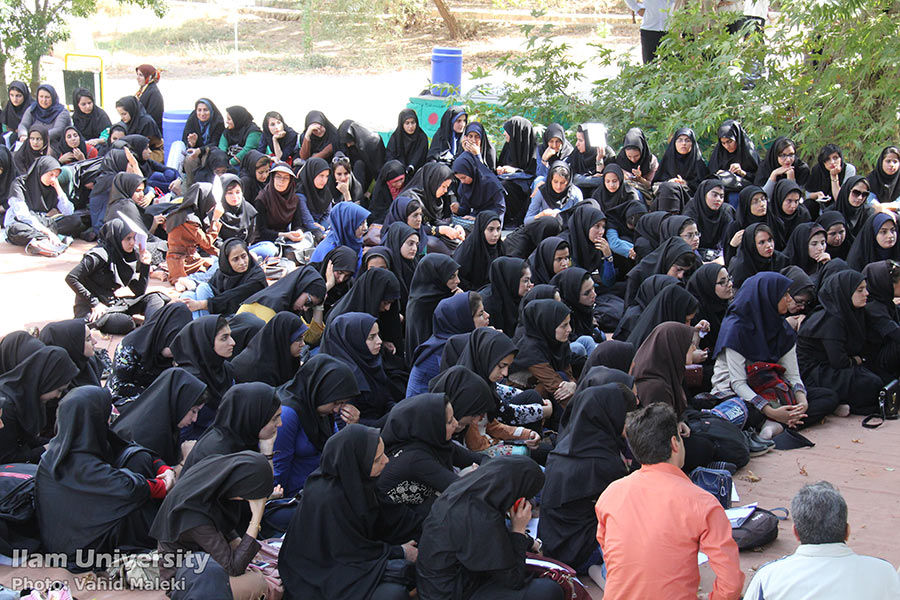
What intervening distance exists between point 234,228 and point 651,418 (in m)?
6.03

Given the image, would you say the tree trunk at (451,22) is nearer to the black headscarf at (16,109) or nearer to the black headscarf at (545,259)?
the black headscarf at (16,109)

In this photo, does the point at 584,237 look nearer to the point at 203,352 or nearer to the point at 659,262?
the point at 659,262

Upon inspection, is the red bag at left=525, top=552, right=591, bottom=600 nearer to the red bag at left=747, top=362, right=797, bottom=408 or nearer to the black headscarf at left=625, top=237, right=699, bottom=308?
the red bag at left=747, top=362, right=797, bottom=408

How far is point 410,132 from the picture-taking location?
33.3 feet

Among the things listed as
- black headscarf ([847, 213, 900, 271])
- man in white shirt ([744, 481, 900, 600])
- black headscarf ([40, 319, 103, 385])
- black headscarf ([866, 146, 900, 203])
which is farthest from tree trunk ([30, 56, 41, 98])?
man in white shirt ([744, 481, 900, 600])

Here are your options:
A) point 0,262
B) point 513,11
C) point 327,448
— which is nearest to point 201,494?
point 327,448

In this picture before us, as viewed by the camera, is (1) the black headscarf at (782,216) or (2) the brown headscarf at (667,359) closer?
(2) the brown headscarf at (667,359)

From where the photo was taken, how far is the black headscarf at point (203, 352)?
5.12 metres

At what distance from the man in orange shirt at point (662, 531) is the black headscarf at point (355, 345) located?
7.73 ft

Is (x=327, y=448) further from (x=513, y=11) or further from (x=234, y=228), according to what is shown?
(x=513, y=11)

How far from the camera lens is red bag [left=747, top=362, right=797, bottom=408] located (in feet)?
18.2

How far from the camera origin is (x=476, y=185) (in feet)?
29.9

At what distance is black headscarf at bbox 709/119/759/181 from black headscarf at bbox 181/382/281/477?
637 cm

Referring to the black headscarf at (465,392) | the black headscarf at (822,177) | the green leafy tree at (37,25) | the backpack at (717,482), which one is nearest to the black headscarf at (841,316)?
the backpack at (717,482)
